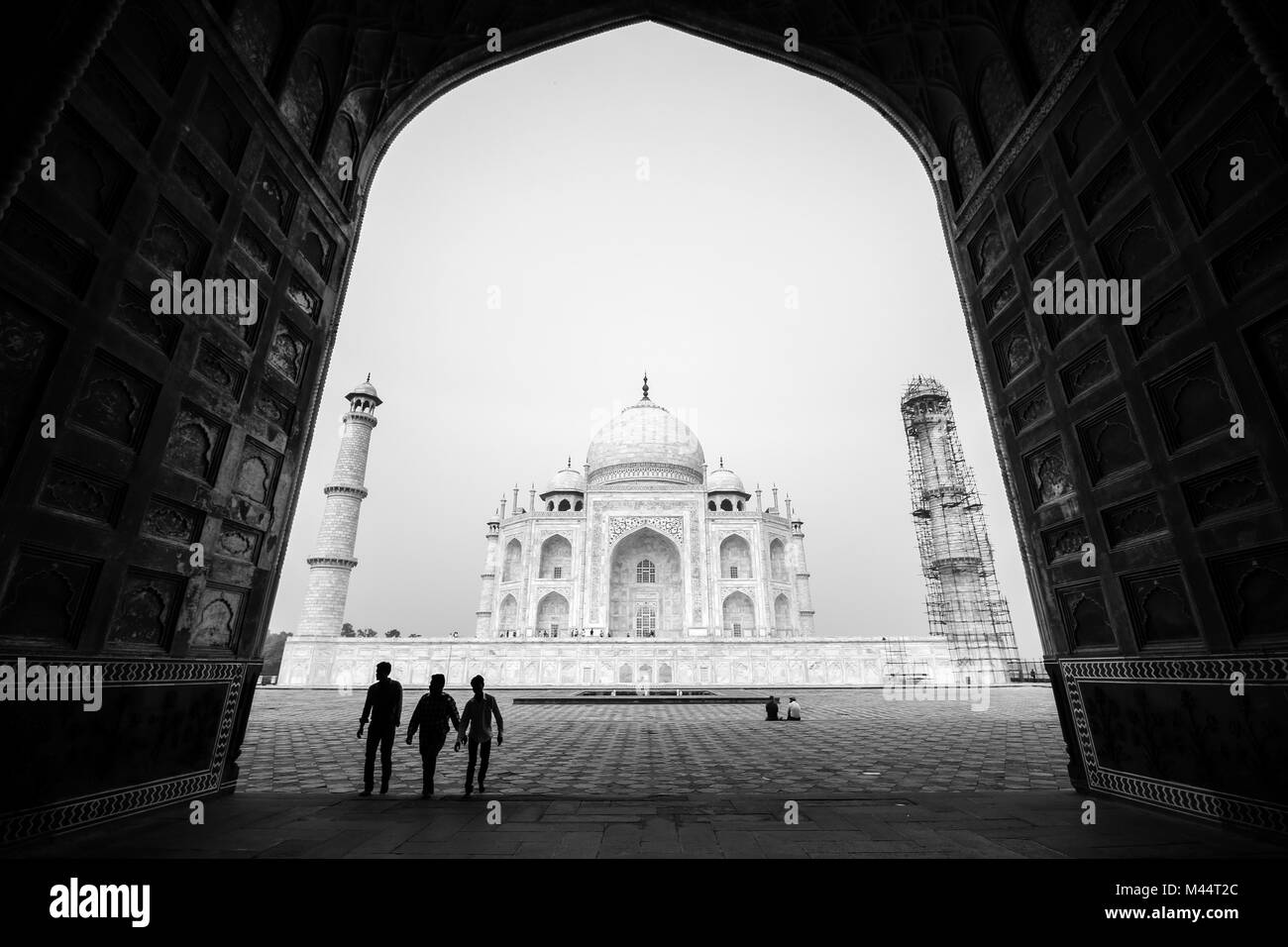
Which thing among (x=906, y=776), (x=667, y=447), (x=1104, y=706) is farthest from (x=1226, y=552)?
(x=667, y=447)

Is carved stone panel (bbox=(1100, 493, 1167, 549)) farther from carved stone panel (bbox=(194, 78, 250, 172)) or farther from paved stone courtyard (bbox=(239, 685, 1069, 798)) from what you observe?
carved stone panel (bbox=(194, 78, 250, 172))

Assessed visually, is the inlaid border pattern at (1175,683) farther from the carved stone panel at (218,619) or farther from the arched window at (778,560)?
the arched window at (778,560)

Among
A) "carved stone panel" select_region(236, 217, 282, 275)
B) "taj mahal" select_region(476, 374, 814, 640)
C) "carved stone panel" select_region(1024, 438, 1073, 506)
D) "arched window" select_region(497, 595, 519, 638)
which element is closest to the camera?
"carved stone panel" select_region(236, 217, 282, 275)

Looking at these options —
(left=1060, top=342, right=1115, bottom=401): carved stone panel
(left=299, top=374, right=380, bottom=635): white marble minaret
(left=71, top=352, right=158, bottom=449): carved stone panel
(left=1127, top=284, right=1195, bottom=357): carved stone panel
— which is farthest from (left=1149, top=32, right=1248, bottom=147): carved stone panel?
(left=299, top=374, right=380, bottom=635): white marble minaret

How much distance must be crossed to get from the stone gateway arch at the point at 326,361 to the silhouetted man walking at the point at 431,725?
4.08 ft

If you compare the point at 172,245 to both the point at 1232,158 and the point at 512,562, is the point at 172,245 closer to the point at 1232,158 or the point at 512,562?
the point at 1232,158

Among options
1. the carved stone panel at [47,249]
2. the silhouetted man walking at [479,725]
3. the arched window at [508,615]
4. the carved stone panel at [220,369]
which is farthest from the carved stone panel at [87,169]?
the arched window at [508,615]

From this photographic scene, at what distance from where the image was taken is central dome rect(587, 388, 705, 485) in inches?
1320

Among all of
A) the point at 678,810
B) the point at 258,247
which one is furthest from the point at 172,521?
the point at 678,810

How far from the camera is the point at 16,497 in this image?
8.75 feet

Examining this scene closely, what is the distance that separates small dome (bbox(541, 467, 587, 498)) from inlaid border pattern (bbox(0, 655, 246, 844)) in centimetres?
3101

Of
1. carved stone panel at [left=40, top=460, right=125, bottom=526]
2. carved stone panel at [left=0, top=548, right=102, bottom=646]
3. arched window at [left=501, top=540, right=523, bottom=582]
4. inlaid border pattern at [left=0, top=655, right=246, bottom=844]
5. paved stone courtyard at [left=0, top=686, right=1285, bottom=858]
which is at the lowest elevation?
paved stone courtyard at [left=0, top=686, right=1285, bottom=858]

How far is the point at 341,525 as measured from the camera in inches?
999
